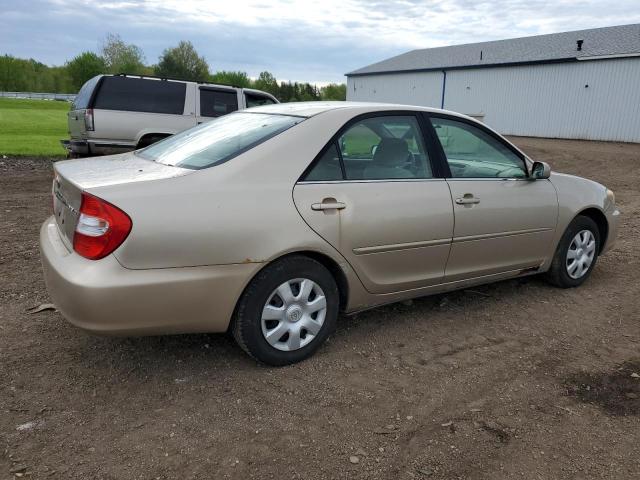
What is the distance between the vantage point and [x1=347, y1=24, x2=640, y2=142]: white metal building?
85.6ft

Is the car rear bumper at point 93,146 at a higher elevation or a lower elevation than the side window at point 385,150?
lower

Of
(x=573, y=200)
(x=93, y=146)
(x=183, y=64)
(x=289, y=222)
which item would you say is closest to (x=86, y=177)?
(x=289, y=222)

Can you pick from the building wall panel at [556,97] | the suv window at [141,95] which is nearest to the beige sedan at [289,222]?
the suv window at [141,95]

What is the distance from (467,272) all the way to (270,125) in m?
1.89

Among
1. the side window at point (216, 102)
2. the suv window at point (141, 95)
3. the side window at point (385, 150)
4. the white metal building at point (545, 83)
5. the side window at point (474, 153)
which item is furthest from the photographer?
the white metal building at point (545, 83)

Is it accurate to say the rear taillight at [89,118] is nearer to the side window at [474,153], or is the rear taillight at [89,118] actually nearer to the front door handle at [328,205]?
the side window at [474,153]

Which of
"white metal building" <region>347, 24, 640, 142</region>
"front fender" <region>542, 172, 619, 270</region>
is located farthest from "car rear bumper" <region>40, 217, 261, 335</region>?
"white metal building" <region>347, 24, 640, 142</region>

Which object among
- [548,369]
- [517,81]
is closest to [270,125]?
[548,369]

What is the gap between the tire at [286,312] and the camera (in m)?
3.17

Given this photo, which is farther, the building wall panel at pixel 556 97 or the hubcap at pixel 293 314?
the building wall panel at pixel 556 97

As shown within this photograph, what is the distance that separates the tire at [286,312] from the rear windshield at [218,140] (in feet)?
2.54

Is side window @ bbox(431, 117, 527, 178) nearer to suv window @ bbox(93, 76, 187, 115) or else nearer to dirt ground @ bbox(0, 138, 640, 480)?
dirt ground @ bbox(0, 138, 640, 480)

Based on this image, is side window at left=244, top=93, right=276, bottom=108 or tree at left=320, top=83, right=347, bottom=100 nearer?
side window at left=244, top=93, right=276, bottom=108

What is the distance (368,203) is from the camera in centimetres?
351
